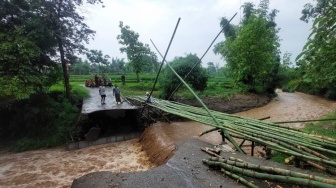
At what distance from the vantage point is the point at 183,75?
1712cm

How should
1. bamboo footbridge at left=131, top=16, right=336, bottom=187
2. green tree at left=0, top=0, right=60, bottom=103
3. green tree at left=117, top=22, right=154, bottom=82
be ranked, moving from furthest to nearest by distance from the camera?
green tree at left=117, top=22, right=154, bottom=82, green tree at left=0, top=0, right=60, bottom=103, bamboo footbridge at left=131, top=16, right=336, bottom=187

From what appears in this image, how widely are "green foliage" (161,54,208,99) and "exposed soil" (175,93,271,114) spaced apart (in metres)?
1.14

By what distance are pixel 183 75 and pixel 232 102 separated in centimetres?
465

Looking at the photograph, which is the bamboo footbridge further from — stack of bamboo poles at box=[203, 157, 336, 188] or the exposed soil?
the exposed soil

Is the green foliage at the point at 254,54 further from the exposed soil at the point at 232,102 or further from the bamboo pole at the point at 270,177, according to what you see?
the bamboo pole at the point at 270,177

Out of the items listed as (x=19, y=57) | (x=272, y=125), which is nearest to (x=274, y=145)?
(x=272, y=125)

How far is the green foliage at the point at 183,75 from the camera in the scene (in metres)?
16.7

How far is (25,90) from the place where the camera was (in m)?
9.97

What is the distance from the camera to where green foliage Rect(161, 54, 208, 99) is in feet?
54.9

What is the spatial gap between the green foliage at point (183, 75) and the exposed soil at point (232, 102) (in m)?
1.14

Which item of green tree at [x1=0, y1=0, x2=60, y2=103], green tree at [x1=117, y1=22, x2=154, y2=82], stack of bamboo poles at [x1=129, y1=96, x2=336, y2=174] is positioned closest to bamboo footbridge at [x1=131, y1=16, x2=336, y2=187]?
stack of bamboo poles at [x1=129, y1=96, x2=336, y2=174]

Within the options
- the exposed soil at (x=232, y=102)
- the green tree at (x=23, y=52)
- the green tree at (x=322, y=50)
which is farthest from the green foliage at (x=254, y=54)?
the green tree at (x=23, y=52)

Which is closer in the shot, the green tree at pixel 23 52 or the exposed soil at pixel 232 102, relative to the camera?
the green tree at pixel 23 52

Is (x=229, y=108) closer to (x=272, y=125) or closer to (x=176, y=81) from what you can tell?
(x=176, y=81)
